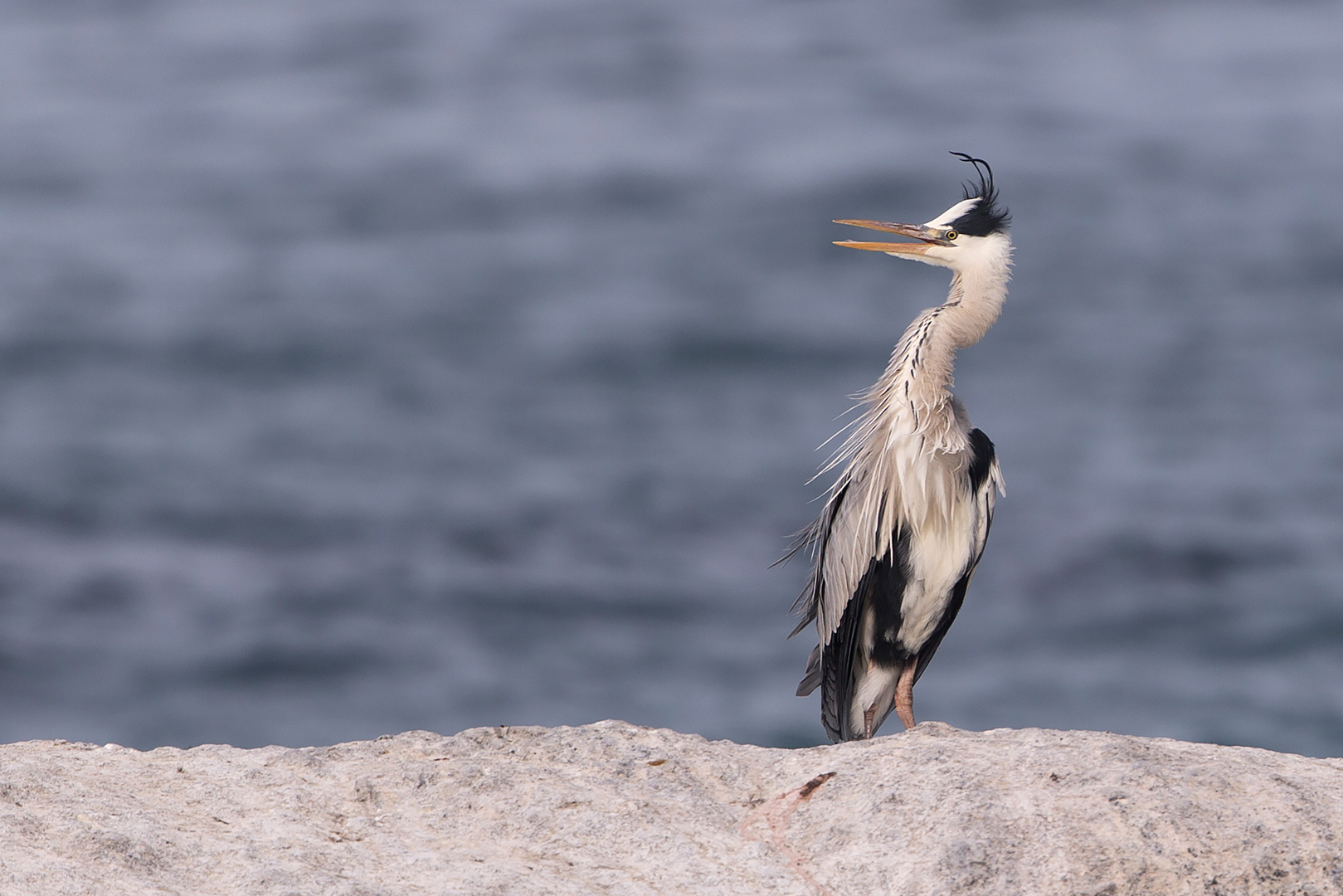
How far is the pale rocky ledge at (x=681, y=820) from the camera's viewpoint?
357 cm

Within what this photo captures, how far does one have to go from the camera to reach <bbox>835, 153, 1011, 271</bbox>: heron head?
6.53m

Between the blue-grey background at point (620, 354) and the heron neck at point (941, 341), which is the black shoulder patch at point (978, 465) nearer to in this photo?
the heron neck at point (941, 341)

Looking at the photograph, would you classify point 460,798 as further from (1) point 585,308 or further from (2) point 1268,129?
(2) point 1268,129

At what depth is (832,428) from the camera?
56.2 feet

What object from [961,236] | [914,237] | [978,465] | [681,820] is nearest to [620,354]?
[914,237]

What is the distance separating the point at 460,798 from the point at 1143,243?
18196mm

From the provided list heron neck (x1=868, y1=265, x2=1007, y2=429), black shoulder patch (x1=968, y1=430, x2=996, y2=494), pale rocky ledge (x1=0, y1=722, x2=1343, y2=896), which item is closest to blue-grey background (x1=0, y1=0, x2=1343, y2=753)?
black shoulder patch (x1=968, y1=430, x2=996, y2=494)

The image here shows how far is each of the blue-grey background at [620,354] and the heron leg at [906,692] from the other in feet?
26.1

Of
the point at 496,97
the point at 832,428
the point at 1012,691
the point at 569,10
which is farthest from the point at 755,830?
the point at 569,10

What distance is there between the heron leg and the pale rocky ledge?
71.0 inches

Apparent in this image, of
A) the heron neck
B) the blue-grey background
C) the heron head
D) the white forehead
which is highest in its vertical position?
the blue-grey background

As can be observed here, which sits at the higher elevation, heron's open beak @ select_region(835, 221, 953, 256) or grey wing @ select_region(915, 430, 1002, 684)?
heron's open beak @ select_region(835, 221, 953, 256)

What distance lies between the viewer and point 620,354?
738 inches

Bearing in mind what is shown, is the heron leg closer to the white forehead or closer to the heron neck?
the heron neck
